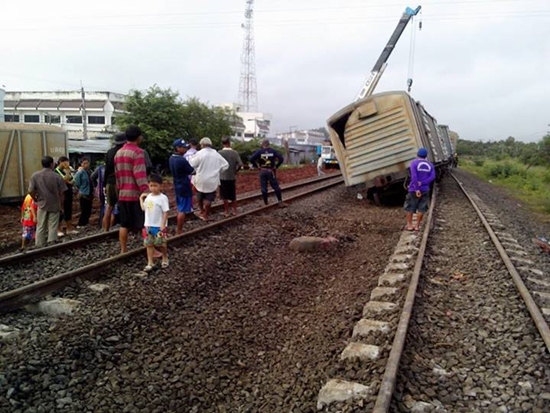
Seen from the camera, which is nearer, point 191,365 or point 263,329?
point 191,365

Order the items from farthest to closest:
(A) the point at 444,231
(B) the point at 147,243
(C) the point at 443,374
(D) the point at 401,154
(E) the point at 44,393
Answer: (D) the point at 401,154 < (A) the point at 444,231 < (B) the point at 147,243 < (C) the point at 443,374 < (E) the point at 44,393

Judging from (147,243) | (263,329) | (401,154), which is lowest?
(263,329)

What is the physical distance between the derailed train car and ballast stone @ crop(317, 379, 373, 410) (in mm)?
8904

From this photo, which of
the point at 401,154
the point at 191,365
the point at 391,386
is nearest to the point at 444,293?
the point at 391,386

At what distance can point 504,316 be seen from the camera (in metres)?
4.40

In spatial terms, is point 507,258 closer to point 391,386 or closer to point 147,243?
point 391,386

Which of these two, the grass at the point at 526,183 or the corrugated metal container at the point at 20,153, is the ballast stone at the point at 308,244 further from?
the grass at the point at 526,183

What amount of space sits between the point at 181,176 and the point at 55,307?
3.66 m

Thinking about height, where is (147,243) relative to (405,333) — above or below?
above

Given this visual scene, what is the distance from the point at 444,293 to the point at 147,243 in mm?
3690

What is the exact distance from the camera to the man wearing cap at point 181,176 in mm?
7453

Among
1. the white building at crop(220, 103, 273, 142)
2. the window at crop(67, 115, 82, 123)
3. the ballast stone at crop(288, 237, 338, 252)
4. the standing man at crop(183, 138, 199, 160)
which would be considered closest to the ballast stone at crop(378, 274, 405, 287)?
the ballast stone at crop(288, 237, 338, 252)

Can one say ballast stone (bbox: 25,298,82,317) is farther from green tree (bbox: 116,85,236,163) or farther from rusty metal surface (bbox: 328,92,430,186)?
green tree (bbox: 116,85,236,163)

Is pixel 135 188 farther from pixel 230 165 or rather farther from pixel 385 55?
pixel 385 55
